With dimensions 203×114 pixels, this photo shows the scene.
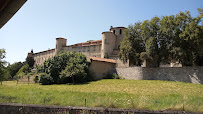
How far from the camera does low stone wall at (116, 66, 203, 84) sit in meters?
24.1

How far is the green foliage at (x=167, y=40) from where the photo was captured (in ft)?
79.2

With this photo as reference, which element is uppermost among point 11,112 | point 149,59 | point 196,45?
point 196,45

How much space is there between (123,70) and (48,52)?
60.1m

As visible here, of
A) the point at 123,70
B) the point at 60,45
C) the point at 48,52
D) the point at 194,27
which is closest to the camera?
the point at 194,27

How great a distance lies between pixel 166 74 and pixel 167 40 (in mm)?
5985

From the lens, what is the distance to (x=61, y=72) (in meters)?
30.2

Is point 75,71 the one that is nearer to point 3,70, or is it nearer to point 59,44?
point 3,70

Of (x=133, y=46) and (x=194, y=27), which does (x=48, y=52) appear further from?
(x=194, y=27)

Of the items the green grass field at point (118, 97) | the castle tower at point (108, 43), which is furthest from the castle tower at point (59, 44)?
the green grass field at point (118, 97)

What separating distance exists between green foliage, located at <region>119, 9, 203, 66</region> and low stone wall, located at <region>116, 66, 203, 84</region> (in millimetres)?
1507

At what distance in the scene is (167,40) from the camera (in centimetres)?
2778

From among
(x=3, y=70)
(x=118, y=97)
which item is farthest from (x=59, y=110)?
(x=3, y=70)

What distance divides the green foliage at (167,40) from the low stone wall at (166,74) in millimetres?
1507

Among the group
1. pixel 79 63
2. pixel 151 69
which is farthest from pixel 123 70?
pixel 79 63
